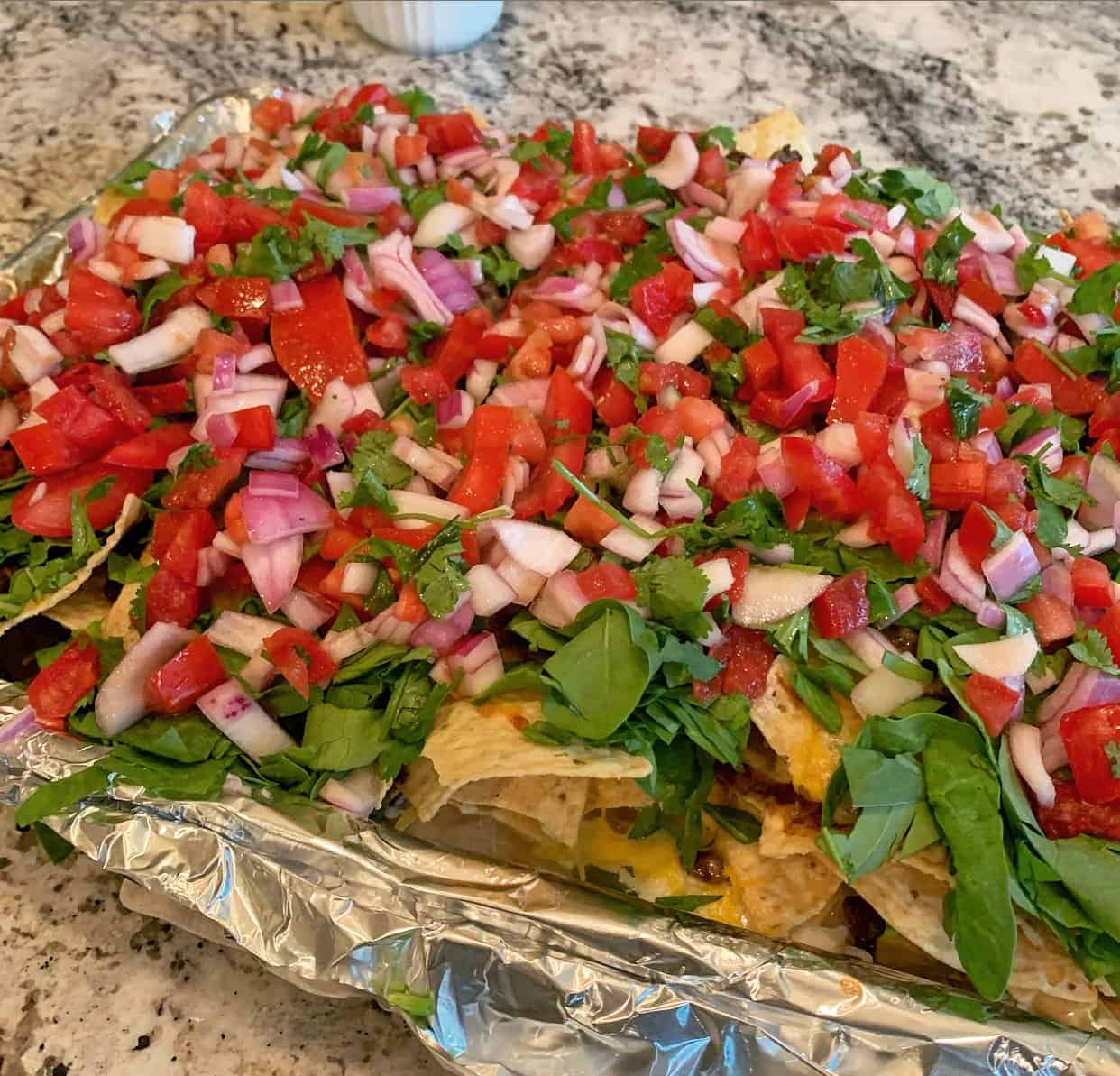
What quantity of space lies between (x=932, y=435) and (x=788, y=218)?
49 cm

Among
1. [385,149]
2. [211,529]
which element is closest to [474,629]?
[211,529]

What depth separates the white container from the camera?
9.32 feet

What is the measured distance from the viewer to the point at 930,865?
3.97 feet

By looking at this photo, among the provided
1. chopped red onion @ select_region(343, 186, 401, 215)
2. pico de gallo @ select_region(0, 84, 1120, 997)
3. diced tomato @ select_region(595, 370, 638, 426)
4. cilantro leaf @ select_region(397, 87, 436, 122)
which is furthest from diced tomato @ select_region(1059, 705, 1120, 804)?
cilantro leaf @ select_region(397, 87, 436, 122)

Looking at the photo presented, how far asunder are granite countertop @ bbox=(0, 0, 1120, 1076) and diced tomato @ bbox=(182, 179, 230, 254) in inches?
36.7

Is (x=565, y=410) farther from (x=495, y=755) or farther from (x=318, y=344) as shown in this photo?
(x=495, y=755)

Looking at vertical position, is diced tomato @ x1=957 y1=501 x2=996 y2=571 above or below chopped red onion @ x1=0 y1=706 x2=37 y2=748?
above

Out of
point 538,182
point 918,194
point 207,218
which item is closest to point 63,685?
point 207,218

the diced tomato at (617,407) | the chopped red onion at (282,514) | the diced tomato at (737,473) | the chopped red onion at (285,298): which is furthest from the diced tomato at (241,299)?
the diced tomato at (737,473)

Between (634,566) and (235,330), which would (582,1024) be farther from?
(235,330)

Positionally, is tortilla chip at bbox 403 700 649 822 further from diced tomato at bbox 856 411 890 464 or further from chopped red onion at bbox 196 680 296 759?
diced tomato at bbox 856 411 890 464

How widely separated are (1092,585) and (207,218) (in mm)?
1480

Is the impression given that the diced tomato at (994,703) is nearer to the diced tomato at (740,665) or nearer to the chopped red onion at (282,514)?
the diced tomato at (740,665)

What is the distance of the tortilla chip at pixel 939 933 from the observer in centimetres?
118
